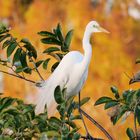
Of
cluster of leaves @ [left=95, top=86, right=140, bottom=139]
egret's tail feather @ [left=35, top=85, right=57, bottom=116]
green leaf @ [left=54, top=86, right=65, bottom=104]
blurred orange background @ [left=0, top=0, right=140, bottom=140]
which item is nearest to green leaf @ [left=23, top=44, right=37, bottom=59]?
egret's tail feather @ [left=35, top=85, right=57, bottom=116]

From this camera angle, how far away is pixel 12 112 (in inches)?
70.7

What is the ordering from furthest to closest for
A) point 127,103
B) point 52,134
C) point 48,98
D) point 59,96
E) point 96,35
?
point 96,35
point 48,98
point 127,103
point 59,96
point 52,134

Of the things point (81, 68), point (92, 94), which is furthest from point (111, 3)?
point (81, 68)

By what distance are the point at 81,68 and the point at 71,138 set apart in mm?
1016

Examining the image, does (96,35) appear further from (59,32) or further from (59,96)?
(59,96)

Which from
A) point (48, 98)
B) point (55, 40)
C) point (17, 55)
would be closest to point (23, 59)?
point (17, 55)

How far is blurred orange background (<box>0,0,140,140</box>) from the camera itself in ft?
22.9

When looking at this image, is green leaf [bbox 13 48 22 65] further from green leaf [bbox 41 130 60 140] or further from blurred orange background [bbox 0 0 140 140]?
blurred orange background [bbox 0 0 140 140]

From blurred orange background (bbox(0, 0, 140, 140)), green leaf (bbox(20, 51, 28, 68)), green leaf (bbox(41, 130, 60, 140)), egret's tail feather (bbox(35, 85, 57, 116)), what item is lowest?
green leaf (bbox(41, 130, 60, 140))

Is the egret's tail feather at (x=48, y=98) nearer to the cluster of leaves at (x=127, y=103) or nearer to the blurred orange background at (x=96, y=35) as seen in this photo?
the cluster of leaves at (x=127, y=103)

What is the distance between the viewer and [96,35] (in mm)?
7547

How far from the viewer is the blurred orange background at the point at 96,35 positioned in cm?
696

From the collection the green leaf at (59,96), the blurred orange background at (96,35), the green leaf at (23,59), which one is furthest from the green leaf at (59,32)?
the blurred orange background at (96,35)

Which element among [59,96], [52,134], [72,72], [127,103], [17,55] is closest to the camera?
[52,134]
